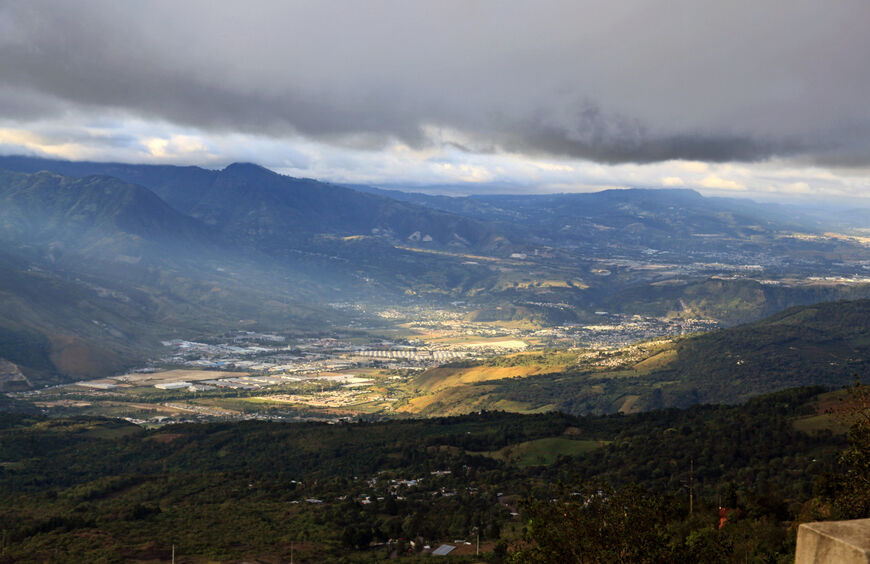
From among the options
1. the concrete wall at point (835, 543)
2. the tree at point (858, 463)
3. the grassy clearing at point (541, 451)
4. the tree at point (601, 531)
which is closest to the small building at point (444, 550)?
the grassy clearing at point (541, 451)

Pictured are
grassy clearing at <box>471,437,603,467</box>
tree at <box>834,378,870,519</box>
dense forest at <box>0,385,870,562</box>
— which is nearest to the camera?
tree at <box>834,378,870,519</box>

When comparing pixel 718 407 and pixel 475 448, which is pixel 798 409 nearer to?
pixel 718 407

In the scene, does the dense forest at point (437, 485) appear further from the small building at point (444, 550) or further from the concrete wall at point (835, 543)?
the concrete wall at point (835, 543)

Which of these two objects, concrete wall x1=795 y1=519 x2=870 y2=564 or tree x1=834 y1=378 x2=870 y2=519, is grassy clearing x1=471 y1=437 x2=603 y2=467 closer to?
tree x1=834 y1=378 x2=870 y2=519

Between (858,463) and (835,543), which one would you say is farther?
(858,463)

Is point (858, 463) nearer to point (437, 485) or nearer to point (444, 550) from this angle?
point (444, 550)

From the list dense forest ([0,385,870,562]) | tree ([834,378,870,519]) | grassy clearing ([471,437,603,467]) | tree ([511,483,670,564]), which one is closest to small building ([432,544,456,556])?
dense forest ([0,385,870,562])

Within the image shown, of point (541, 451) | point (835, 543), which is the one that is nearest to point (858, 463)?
point (835, 543)

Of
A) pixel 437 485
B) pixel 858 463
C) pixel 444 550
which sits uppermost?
pixel 858 463

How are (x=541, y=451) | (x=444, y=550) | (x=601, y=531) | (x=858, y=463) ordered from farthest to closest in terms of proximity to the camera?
(x=541, y=451) < (x=444, y=550) < (x=858, y=463) < (x=601, y=531)
